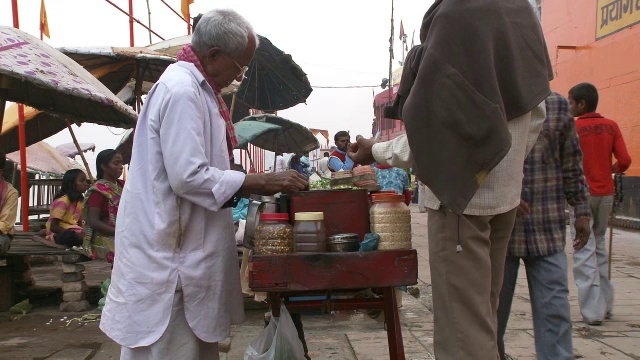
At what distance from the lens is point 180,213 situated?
2160 millimetres

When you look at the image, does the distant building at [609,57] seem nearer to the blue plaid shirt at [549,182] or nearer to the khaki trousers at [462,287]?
the blue plaid shirt at [549,182]

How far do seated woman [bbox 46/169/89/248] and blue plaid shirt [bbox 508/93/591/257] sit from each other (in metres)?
4.71

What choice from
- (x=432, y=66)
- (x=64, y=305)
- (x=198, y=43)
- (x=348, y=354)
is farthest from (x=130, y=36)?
(x=432, y=66)

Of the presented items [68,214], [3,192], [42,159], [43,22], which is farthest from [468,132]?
[42,159]

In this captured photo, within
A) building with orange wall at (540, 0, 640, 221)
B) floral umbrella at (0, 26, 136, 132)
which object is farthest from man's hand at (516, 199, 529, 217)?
building with orange wall at (540, 0, 640, 221)

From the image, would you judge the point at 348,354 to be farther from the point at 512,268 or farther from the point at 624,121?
the point at 624,121

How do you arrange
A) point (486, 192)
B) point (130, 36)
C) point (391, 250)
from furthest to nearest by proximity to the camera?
point (130, 36), point (391, 250), point (486, 192)

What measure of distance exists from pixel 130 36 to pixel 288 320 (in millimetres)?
7546

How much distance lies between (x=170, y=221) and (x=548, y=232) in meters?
1.96

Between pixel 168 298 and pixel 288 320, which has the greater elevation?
pixel 168 298

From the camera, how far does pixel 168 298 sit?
2.12m

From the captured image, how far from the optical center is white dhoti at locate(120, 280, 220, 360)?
6.99 ft

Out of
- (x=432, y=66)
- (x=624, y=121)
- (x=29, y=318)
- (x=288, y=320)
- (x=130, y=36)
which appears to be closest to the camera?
(x=432, y=66)

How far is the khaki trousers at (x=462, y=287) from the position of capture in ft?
6.55
